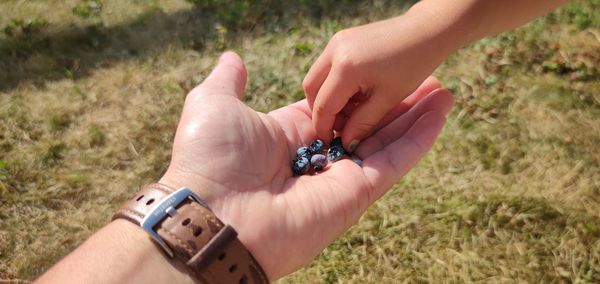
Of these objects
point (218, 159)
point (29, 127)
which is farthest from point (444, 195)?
point (29, 127)

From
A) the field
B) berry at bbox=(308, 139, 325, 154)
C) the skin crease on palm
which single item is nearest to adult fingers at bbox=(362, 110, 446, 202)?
the skin crease on palm

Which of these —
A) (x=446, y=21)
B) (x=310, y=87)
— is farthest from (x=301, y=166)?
(x=446, y=21)

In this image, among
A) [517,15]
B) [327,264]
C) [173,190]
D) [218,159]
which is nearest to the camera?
[173,190]

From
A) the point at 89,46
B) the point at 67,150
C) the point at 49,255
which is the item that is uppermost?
the point at 89,46

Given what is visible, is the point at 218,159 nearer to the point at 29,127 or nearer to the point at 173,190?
the point at 173,190

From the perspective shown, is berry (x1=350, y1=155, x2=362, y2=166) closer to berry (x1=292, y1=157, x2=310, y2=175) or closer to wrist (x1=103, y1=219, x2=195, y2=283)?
berry (x1=292, y1=157, x2=310, y2=175)

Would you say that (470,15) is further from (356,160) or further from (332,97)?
(356,160)
